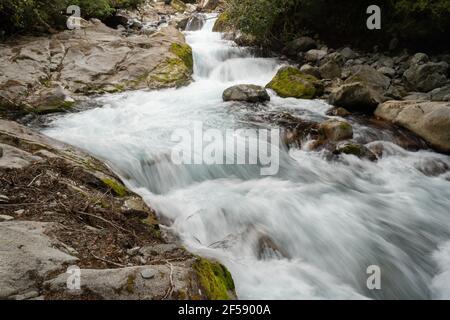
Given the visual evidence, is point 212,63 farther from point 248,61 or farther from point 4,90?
point 4,90

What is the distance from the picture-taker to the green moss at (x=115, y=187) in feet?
14.1

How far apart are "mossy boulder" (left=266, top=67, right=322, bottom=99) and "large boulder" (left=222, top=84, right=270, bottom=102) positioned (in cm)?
A: 76

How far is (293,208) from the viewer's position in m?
5.24

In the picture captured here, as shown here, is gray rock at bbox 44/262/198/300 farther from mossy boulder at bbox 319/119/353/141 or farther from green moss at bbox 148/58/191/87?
green moss at bbox 148/58/191/87

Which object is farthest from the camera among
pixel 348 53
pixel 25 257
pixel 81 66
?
pixel 348 53

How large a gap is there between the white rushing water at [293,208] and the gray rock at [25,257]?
1.62 m

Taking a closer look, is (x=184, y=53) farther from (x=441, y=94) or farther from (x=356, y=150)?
(x=441, y=94)

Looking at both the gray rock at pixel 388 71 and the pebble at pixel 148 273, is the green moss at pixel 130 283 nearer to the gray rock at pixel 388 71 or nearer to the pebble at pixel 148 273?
the pebble at pixel 148 273

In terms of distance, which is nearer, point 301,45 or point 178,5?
point 301,45

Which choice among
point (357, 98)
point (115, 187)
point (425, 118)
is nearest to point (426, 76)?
point (357, 98)

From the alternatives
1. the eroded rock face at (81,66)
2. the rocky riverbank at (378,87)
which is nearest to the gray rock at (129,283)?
the rocky riverbank at (378,87)

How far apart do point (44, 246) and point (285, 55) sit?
40.3 ft

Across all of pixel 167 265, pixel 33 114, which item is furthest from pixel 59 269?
pixel 33 114

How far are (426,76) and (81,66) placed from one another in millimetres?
9354
